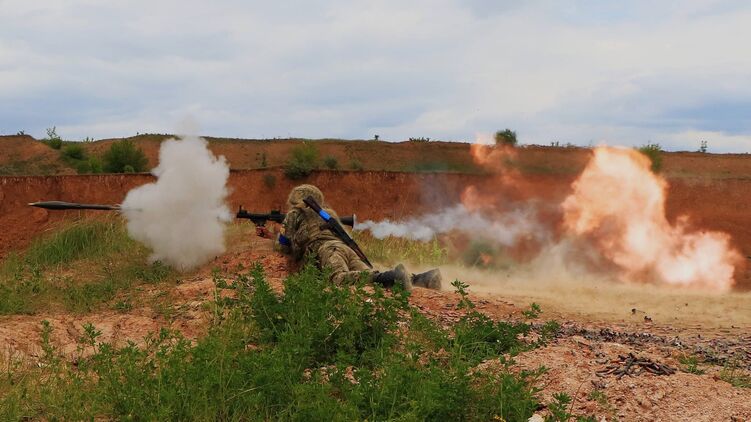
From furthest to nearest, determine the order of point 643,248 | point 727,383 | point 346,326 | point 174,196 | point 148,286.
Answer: point 643,248
point 174,196
point 148,286
point 346,326
point 727,383

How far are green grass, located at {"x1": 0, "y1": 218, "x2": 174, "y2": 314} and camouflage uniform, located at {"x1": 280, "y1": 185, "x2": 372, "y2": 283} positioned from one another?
2.26 m

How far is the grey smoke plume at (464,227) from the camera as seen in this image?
17.5 m

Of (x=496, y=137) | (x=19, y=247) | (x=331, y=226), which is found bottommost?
(x=19, y=247)

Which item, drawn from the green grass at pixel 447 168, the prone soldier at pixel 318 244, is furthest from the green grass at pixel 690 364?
the green grass at pixel 447 168

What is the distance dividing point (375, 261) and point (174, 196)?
438cm

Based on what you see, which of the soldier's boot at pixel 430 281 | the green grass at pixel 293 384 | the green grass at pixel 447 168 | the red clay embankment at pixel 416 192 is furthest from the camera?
the green grass at pixel 447 168

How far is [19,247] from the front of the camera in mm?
21031

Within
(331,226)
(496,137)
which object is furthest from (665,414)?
(496,137)

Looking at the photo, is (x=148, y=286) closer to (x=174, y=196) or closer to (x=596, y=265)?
(x=174, y=196)

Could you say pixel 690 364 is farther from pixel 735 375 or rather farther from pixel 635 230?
pixel 635 230

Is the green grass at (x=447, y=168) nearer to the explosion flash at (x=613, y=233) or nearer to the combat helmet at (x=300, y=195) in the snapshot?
the explosion flash at (x=613, y=233)

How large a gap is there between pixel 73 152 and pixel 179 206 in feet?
97.3

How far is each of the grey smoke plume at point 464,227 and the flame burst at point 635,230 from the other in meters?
2.68

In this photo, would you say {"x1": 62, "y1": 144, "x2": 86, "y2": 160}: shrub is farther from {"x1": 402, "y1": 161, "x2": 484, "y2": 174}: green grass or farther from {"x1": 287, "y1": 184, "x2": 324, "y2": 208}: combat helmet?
{"x1": 287, "y1": 184, "x2": 324, "y2": 208}: combat helmet
